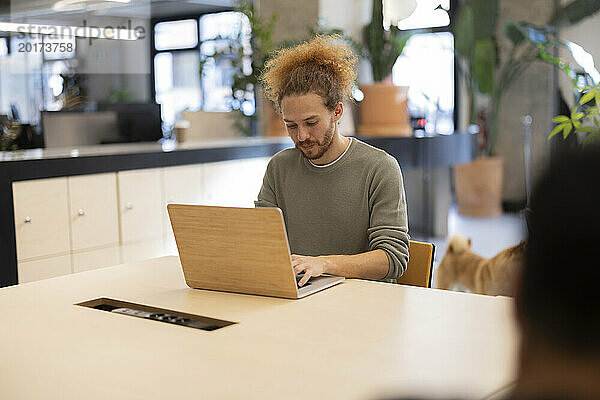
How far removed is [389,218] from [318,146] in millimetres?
305

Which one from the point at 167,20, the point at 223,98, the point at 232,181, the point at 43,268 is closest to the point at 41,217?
the point at 43,268

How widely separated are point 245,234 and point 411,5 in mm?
4082

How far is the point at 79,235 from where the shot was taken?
3.52 m

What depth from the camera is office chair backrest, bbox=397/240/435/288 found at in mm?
2248

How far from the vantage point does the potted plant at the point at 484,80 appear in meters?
6.00

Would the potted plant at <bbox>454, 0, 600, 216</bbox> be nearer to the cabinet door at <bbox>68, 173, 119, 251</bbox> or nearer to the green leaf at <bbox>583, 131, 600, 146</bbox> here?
the cabinet door at <bbox>68, 173, 119, 251</bbox>

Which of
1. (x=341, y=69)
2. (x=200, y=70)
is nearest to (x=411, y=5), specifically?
(x=200, y=70)

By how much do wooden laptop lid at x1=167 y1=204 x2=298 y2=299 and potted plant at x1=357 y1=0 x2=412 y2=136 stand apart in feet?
11.9

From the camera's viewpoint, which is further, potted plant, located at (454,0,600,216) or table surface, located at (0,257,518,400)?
potted plant, located at (454,0,600,216)

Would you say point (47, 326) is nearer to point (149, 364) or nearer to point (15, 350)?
point (15, 350)

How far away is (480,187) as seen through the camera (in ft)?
20.5

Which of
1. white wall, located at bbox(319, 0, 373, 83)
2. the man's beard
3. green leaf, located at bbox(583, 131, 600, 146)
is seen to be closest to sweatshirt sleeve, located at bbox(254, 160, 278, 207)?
the man's beard

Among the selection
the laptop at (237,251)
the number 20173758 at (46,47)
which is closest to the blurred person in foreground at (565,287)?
the laptop at (237,251)

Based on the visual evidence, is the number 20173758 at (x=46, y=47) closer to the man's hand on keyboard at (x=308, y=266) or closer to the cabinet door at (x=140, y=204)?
the cabinet door at (x=140, y=204)
